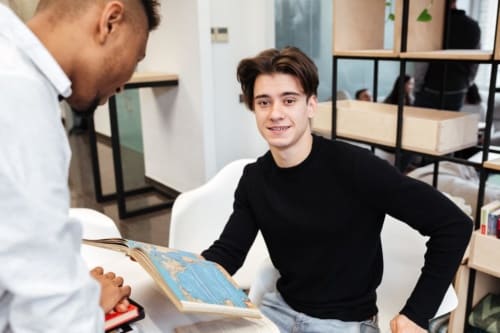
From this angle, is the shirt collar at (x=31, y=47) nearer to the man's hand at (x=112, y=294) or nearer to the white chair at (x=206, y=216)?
the man's hand at (x=112, y=294)

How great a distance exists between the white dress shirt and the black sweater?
68cm

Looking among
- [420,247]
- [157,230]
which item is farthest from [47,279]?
[157,230]

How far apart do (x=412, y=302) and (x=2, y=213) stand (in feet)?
2.98

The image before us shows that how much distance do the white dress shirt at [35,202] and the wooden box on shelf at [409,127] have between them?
1.54 metres

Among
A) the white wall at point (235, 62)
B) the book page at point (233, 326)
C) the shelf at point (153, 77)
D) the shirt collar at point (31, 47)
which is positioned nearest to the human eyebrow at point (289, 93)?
the book page at point (233, 326)

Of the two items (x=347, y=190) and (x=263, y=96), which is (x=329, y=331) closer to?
(x=347, y=190)

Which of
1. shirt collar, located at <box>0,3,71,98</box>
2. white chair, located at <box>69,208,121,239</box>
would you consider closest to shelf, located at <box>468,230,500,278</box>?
white chair, located at <box>69,208,121,239</box>

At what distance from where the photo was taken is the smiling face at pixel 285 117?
125 centimetres

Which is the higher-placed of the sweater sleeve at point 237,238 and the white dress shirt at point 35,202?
the white dress shirt at point 35,202

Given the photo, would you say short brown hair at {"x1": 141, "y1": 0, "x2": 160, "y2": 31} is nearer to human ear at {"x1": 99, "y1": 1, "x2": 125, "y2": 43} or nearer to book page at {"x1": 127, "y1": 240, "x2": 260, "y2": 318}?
human ear at {"x1": 99, "y1": 1, "x2": 125, "y2": 43}

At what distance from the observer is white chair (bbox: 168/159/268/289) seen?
5.40 ft

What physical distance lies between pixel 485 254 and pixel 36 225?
1578mm

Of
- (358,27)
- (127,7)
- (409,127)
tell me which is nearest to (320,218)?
(127,7)

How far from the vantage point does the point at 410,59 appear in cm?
188
